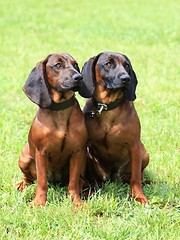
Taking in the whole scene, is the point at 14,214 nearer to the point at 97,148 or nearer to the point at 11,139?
the point at 97,148

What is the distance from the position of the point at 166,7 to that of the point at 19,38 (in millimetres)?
8306

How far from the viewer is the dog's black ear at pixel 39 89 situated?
14.4 feet

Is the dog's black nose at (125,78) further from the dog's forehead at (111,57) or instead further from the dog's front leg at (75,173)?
the dog's front leg at (75,173)

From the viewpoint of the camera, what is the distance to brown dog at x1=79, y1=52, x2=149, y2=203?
4.61m

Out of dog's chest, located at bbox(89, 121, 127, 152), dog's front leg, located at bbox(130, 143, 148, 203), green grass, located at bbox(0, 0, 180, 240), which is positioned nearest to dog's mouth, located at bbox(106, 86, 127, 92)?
dog's chest, located at bbox(89, 121, 127, 152)

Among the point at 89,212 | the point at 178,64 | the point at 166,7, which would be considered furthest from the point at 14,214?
the point at 166,7

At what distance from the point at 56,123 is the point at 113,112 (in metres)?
0.53

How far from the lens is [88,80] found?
4633mm

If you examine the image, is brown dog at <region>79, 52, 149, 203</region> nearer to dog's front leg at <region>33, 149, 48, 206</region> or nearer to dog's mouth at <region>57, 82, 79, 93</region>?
dog's mouth at <region>57, 82, 79, 93</region>

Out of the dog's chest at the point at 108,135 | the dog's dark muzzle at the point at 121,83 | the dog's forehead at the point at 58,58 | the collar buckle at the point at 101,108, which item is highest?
the dog's forehead at the point at 58,58

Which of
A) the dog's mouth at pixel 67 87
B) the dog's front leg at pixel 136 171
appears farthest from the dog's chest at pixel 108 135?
the dog's mouth at pixel 67 87

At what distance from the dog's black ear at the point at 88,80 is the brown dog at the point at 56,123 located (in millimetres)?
115

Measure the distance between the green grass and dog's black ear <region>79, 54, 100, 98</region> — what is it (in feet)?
2.91

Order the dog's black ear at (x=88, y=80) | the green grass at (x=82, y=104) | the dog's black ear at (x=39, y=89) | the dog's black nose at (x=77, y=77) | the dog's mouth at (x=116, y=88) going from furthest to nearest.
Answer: the dog's black ear at (x=88, y=80)
the dog's mouth at (x=116, y=88)
the dog's black ear at (x=39, y=89)
the dog's black nose at (x=77, y=77)
the green grass at (x=82, y=104)
